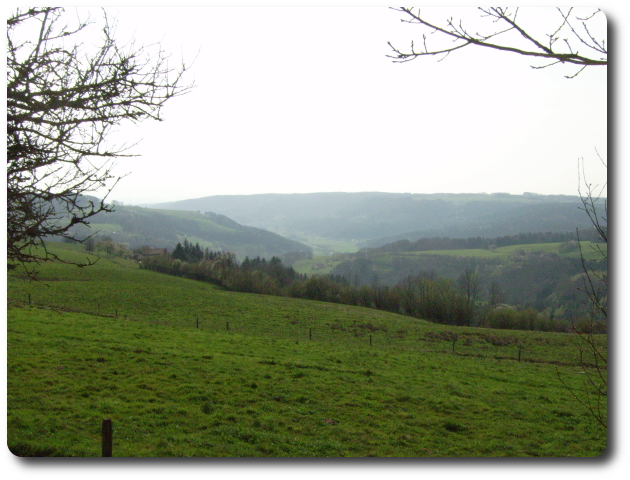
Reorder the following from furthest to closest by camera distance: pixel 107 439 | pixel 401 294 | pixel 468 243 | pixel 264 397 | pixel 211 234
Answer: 1. pixel 211 234
2. pixel 468 243
3. pixel 401 294
4. pixel 264 397
5. pixel 107 439

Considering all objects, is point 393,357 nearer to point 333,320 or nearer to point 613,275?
point 333,320

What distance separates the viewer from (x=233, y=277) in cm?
5175

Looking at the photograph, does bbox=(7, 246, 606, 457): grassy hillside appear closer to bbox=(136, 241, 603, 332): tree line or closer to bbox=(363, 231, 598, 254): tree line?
bbox=(136, 241, 603, 332): tree line

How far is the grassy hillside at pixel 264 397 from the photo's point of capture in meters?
6.97

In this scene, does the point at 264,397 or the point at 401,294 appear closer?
the point at 264,397

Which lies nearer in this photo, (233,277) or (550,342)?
(550,342)

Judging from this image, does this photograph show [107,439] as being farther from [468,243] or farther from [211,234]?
[211,234]

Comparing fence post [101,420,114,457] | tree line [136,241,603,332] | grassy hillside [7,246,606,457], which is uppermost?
fence post [101,420,114,457]

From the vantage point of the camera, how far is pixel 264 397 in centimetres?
1000

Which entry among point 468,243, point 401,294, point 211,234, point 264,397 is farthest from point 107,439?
point 211,234

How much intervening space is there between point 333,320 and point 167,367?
2096 centimetres

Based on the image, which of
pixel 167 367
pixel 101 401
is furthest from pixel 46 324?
pixel 101 401

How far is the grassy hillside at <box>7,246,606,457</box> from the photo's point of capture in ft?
22.9

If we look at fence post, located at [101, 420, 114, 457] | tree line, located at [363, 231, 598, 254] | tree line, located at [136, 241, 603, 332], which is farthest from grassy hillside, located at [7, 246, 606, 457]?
tree line, located at [363, 231, 598, 254]
